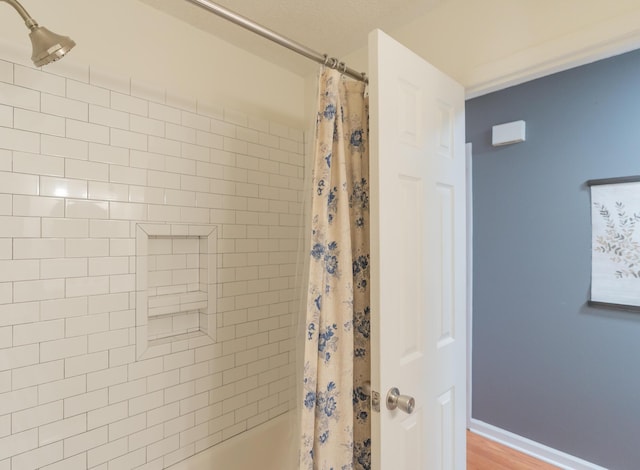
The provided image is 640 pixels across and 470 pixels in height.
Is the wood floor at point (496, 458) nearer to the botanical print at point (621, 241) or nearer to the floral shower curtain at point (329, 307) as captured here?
the botanical print at point (621, 241)

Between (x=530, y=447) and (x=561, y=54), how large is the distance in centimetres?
239

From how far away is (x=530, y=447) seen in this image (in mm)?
2213

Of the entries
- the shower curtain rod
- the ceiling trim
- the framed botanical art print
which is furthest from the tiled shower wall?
the framed botanical art print

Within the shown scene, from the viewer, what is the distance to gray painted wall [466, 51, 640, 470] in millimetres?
1918

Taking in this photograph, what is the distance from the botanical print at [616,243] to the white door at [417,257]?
1.20m

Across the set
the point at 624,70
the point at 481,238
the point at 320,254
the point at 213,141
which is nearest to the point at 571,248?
the point at 481,238

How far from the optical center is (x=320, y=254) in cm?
111

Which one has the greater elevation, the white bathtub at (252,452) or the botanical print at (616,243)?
the botanical print at (616,243)

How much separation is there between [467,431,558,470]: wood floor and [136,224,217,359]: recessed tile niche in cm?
192

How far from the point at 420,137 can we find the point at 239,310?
1251 mm

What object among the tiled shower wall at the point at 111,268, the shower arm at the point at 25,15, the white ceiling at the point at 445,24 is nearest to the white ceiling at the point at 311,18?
the white ceiling at the point at 445,24

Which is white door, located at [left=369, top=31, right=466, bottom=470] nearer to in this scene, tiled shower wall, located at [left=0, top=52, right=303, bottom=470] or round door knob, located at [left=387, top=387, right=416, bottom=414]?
round door knob, located at [left=387, top=387, right=416, bottom=414]

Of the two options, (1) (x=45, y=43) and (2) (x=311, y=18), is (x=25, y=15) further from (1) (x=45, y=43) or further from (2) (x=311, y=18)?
(2) (x=311, y=18)

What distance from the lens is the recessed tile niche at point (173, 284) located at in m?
1.43
